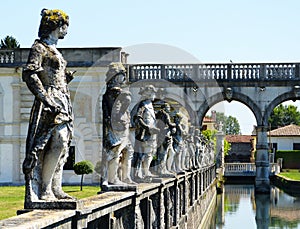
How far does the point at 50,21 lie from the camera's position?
6043 millimetres

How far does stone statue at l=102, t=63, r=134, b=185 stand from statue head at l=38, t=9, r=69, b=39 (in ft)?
8.22

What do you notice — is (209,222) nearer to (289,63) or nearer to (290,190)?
(289,63)

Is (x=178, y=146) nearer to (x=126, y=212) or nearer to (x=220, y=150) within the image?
(x=126, y=212)

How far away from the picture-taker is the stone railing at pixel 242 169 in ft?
167

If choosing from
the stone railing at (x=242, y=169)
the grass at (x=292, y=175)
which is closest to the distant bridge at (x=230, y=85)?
the grass at (x=292, y=175)

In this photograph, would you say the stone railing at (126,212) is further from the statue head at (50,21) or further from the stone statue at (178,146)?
the statue head at (50,21)

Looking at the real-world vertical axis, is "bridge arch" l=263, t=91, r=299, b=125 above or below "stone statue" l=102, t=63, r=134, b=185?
above

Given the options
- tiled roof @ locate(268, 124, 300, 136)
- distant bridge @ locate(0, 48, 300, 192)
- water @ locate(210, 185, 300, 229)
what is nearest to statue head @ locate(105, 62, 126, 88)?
water @ locate(210, 185, 300, 229)

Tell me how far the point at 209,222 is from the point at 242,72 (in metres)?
13.5

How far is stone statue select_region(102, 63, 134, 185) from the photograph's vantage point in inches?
333

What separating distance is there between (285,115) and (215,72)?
247 ft

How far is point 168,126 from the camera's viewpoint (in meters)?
13.5

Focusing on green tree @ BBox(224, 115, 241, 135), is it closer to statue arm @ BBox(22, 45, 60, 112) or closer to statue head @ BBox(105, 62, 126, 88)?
statue head @ BBox(105, 62, 126, 88)

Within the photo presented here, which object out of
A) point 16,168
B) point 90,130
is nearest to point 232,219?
point 90,130
